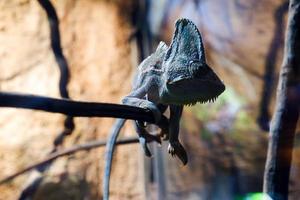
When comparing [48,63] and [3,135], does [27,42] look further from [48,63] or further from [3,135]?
[3,135]

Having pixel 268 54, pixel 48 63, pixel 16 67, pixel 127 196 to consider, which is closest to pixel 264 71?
pixel 268 54

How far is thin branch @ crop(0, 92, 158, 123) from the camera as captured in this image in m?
0.61

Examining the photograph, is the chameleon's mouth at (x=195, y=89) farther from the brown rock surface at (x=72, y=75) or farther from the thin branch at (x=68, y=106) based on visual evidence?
the brown rock surface at (x=72, y=75)

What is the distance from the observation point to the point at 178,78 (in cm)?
90

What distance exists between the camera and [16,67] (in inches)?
73.2

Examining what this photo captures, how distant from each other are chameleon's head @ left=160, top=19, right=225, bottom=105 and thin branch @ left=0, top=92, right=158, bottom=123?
119mm

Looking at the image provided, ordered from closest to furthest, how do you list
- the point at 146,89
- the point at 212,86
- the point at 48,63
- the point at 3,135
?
the point at 212,86, the point at 146,89, the point at 3,135, the point at 48,63

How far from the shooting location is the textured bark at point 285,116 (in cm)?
113

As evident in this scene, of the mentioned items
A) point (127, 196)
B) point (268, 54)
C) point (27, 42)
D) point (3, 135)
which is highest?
point (27, 42)

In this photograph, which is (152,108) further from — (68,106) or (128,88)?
(128,88)

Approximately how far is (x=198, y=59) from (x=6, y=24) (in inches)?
47.7

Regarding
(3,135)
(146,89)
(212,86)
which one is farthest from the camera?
(3,135)

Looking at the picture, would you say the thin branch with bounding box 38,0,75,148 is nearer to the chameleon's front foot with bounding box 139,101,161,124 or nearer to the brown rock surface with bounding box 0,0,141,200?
the brown rock surface with bounding box 0,0,141,200

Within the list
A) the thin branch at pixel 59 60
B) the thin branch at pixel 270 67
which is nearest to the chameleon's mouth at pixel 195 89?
the thin branch at pixel 59 60
